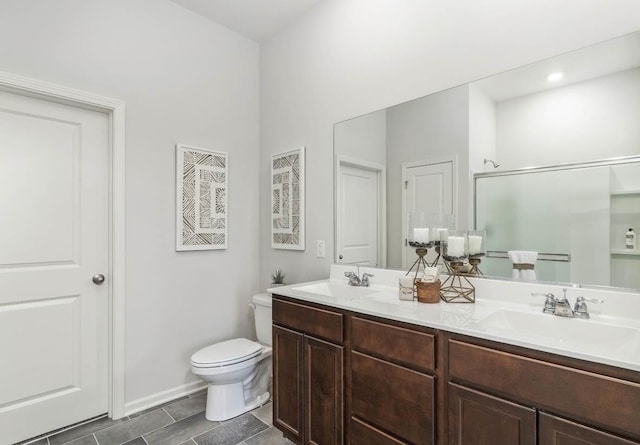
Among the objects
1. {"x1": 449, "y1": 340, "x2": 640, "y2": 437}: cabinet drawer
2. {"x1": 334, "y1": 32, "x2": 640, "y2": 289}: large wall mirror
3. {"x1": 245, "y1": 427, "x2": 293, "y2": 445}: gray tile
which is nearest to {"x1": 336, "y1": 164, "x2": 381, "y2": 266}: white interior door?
{"x1": 334, "y1": 32, "x2": 640, "y2": 289}: large wall mirror

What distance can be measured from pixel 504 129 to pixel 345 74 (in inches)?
45.8

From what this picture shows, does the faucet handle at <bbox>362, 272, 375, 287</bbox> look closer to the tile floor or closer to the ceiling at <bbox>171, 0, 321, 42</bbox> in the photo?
the tile floor

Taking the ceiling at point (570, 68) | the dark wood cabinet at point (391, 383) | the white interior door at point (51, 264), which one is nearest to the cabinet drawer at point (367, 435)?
the dark wood cabinet at point (391, 383)

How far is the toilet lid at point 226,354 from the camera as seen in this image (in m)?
2.08

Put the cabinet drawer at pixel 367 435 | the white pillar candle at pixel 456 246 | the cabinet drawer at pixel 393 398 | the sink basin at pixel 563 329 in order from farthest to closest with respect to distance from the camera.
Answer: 1. the white pillar candle at pixel 456 246
2. the cabinet drawer at pixel 367 435
3. the cabinet drawer at pixel 393 398
4. the sink basin at pixel 563 329

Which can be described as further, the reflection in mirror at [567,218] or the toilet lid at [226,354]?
the toilet lid at [226,354]

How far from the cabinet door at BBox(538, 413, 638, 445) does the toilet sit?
170 centimetres

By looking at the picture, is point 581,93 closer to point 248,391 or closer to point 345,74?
point 345,74

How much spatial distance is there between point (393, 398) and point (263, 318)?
1.38m

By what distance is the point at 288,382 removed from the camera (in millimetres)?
1822

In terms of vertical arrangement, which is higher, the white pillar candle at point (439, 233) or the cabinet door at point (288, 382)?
the white pillar candle at point (439, 233)

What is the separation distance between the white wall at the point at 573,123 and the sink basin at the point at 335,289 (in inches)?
39.4

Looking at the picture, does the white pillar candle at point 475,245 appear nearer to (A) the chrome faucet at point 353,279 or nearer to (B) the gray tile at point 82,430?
(A) the chrome faucet at point 353,279

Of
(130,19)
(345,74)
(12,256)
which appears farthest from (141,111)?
(345,74)
